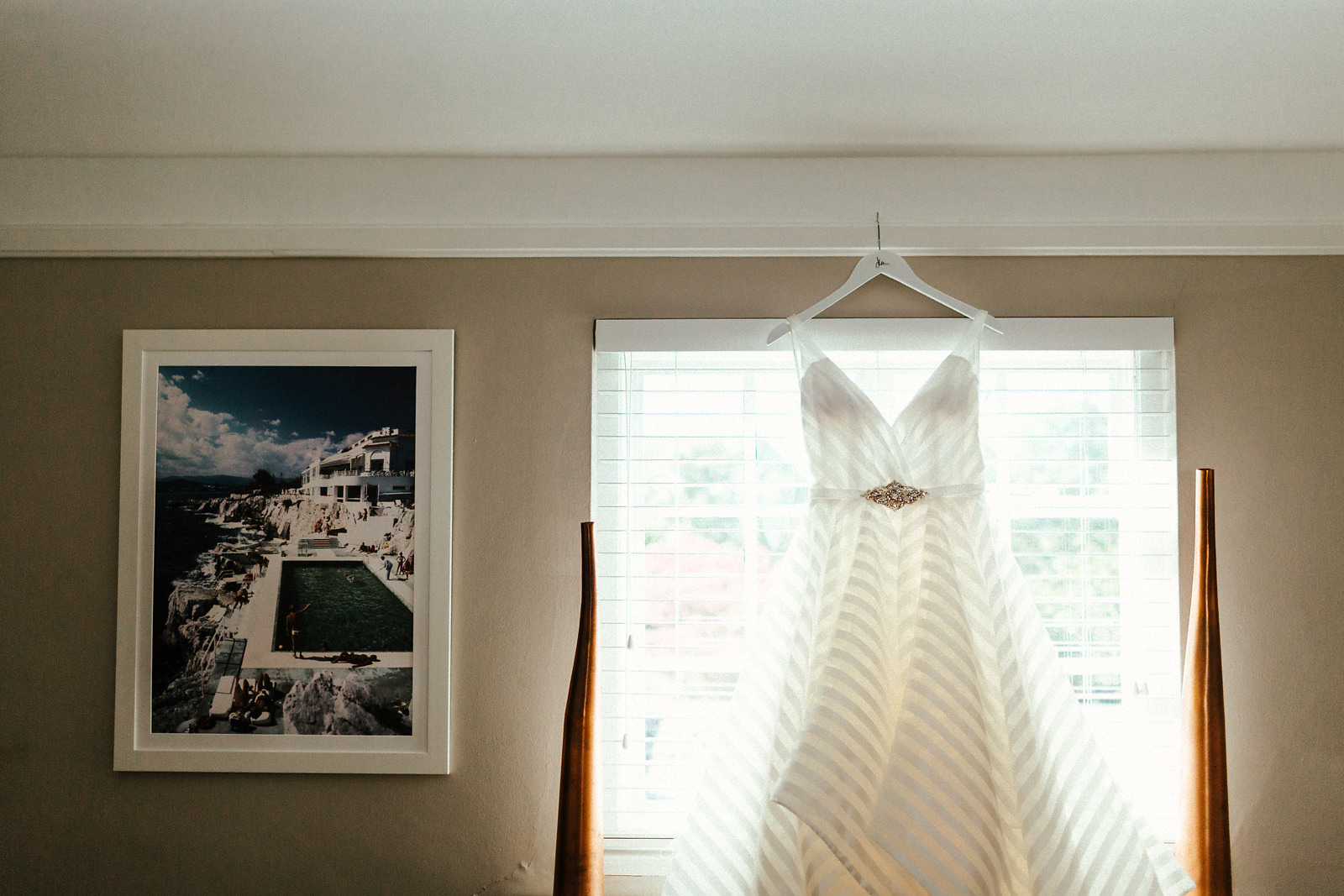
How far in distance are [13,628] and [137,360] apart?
0.66 m

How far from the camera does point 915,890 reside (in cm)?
132

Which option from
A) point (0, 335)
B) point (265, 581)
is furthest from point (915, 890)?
point (0, 335)

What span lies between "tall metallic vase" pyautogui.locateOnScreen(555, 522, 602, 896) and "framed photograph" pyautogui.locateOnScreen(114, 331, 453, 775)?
38 centimetres

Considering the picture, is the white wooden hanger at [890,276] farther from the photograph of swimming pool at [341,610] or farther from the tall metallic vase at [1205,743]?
the photograph of swimming pool at [341,610]

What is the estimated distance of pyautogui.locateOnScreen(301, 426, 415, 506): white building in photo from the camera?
172cm

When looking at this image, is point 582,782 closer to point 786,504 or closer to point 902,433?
point 786,504

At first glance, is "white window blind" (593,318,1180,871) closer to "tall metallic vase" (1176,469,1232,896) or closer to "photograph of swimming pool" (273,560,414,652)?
"tall metallic vase" (1176,469,1232,896)

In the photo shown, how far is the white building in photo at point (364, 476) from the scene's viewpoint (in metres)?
1.72

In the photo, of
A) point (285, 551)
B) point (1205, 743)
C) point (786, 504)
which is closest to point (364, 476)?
point (285, 551)

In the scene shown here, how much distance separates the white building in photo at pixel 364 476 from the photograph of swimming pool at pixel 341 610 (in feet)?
0.48

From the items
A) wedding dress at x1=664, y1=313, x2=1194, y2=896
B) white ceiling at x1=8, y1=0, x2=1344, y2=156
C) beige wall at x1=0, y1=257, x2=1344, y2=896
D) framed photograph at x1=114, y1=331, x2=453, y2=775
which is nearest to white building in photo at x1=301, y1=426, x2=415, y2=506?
framed photograph at x1=114, y1=331, x2=453, y2=775

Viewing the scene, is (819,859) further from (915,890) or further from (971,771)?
(971,771)

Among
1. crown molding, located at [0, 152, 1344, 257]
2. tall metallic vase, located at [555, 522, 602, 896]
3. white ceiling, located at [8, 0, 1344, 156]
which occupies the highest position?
white ceiling, located at [8, 0, 1344, 156]

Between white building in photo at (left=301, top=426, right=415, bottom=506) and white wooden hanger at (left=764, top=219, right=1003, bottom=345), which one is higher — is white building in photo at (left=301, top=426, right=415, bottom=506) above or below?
below
